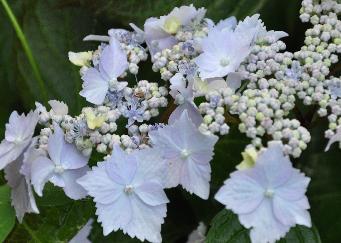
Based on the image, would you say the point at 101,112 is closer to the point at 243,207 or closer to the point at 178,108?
the point at 178,108

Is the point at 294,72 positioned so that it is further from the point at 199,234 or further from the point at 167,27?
the point at 199,234

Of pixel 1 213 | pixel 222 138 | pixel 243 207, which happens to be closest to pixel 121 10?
pixel 222 138

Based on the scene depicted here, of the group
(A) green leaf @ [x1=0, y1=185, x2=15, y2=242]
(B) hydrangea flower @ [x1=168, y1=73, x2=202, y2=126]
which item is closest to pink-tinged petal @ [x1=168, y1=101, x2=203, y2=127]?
(B) hydrangea flower @ [x1=168, y1=73, x2=202, y2=126]

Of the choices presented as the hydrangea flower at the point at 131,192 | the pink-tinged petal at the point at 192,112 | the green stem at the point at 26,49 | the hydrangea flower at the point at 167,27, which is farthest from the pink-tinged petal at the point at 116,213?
the green stem at the point at 26,49

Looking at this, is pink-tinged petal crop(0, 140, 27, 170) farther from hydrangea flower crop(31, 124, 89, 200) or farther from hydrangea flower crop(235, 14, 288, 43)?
hydrangea flower crop(235, 14, 288, 43)

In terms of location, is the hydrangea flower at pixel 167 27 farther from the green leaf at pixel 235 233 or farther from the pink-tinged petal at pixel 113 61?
the green leaf at pixel 235 233
